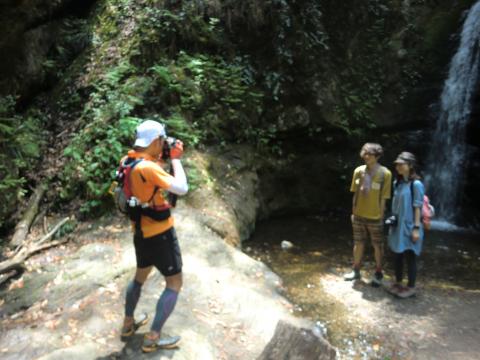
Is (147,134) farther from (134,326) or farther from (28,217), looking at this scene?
(28,217)

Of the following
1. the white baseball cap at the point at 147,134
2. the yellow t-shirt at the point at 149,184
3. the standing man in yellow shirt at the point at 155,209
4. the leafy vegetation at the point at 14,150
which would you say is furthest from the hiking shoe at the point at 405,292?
the leafy vegetation at the point at 14,150

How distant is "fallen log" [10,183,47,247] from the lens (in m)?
7.02

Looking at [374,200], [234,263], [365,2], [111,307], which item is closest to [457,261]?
[374,200]

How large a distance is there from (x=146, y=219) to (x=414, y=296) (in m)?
4.65

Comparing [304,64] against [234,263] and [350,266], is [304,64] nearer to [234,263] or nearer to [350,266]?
[350,266]

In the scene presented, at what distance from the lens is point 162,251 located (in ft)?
13.3

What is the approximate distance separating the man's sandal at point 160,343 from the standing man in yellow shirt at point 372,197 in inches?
145

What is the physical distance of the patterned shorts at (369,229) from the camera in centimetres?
667

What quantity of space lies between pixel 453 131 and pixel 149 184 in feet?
34.5

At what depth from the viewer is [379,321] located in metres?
5.88

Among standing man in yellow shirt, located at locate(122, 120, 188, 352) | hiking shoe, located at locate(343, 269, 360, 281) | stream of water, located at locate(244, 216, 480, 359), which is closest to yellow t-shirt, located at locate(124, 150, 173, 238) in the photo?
standing man in yellow shirt, located at locate(122, 120, 188, 352)

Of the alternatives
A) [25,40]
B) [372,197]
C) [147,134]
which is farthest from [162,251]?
[25,40]

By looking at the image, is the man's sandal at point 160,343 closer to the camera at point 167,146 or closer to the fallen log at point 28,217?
the camera at point 167,146

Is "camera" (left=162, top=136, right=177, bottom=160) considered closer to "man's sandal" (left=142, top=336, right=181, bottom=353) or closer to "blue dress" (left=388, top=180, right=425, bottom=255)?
"man's sandal" (left=142, top=336, right=181, bottom=353)
